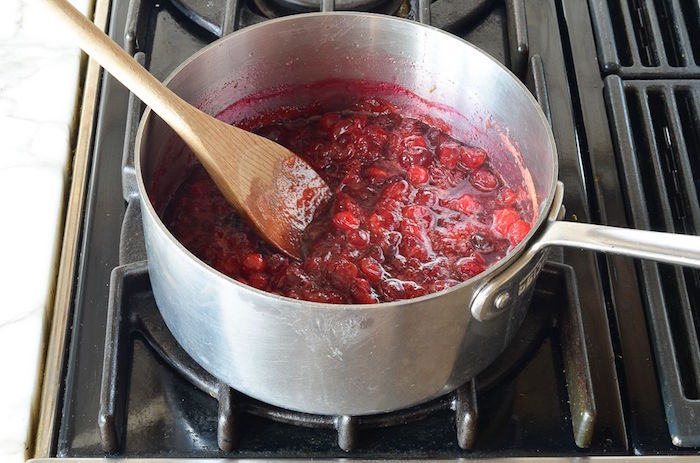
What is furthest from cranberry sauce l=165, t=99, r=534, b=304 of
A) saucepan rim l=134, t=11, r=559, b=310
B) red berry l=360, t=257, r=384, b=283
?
saucepan rim l=134, t=11, r=559, b=310

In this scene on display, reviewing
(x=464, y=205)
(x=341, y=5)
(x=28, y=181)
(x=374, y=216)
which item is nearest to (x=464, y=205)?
(x=464, y=205)

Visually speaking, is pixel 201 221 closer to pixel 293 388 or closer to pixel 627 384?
pixel 293 388

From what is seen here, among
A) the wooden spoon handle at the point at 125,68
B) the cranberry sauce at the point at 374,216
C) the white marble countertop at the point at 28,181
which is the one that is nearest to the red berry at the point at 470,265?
the cranberry sauce at the point at 374,216

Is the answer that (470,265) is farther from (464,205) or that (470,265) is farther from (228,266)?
(228,266)

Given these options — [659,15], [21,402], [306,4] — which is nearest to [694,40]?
[659,15]

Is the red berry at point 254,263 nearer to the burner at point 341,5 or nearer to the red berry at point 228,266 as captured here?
the red berry at point 228,266

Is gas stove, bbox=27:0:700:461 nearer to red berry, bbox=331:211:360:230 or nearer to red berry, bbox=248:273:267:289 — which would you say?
red berry, bbox=248:273:267:289
